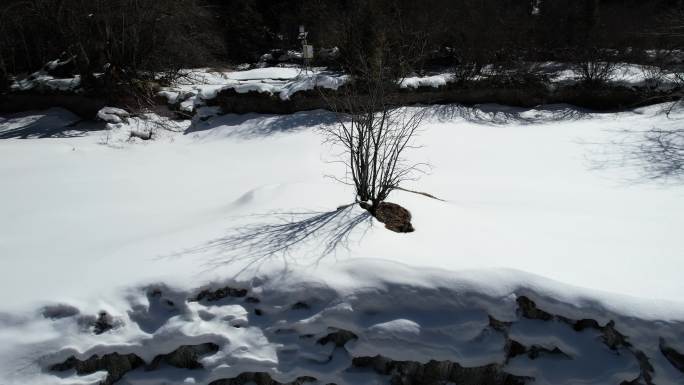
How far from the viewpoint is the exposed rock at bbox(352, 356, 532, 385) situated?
3.21 metres

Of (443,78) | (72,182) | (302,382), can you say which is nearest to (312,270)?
(302,382)

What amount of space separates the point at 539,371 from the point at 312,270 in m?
1.91

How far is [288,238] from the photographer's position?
14.0 ft

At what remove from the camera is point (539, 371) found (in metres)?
3.14

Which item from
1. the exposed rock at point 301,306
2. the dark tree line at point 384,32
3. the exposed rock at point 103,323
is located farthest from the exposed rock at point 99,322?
the dark tree line at point 384,32

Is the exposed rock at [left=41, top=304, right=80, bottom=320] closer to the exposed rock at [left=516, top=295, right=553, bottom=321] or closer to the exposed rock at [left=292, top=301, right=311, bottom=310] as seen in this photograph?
the exposed rock at [left=292, top=301, right=311, bottom=310]

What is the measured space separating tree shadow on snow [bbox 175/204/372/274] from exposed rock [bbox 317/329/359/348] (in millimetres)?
669

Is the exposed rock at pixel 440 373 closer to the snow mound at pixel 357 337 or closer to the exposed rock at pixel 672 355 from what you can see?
the snow mound at pixel 357 337

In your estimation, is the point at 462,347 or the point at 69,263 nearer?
the point at 462,347

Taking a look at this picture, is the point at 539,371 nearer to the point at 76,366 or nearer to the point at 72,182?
the point at 76,366

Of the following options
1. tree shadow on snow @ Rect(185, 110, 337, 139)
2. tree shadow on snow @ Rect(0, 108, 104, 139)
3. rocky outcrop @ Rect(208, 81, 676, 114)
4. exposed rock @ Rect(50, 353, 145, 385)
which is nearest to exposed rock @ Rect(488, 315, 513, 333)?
exposed rock @ Rect(50, 353, 145, 385)

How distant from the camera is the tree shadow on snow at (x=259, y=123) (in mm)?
11039

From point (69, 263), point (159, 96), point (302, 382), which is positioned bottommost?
point (302, 382)

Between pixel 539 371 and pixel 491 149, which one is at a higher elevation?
pixel 491 149
